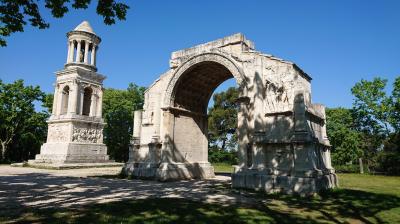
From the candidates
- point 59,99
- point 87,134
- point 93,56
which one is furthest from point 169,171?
point 93,56

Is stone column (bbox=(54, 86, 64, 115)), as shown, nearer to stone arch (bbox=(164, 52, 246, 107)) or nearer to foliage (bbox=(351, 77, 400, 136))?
stone arch (bbox=(164, 52, 246, 107))

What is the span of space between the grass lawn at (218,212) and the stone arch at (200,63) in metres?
6.39

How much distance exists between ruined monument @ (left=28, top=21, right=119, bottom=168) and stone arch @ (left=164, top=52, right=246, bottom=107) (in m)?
13.3

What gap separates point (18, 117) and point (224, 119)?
87.5 feet

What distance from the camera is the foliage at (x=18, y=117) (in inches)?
1315

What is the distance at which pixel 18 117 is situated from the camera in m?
34.5

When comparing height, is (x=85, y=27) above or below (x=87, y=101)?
above

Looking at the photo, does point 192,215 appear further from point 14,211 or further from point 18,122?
point 18,122

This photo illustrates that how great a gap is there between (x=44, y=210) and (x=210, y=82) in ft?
41.6

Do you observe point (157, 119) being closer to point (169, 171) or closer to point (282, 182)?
point (169, 171)

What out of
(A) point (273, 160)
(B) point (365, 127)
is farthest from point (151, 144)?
(B) point (365, 127)

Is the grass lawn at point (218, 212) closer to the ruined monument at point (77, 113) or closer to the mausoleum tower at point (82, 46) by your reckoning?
the ruined monument at point (77, 113)

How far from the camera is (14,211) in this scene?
674cm

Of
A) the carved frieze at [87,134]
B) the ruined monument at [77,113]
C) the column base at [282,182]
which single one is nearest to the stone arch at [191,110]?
the column base at [282,182]
